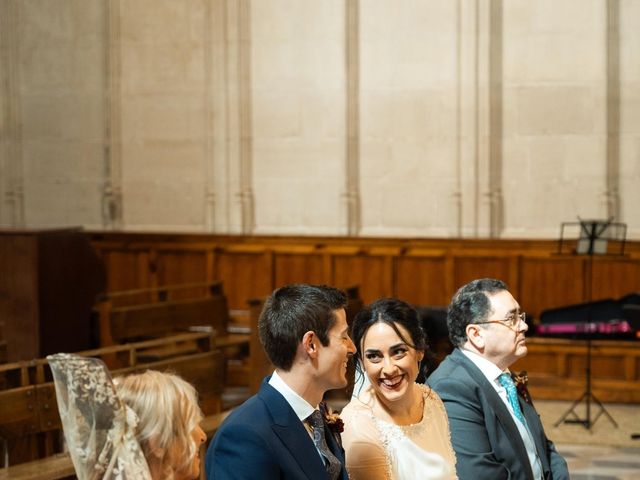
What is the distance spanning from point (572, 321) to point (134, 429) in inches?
282

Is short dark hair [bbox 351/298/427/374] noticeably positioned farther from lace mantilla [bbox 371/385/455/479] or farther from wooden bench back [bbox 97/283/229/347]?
wooden bench back [bbox 97/283/229/347]

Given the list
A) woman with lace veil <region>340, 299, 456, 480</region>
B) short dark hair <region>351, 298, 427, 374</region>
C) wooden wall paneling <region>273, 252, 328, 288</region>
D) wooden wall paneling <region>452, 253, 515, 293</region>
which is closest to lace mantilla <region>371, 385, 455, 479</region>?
woman with lace veil <region>340, 299, 456, 480</region>

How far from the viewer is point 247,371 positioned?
31.4 feet

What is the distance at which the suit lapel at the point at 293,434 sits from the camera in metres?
2.93

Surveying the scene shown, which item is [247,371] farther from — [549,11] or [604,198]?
[549,11]

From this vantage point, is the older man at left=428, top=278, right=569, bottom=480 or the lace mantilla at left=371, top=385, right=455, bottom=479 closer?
the lace mantilla at left=371, top=385, right=455, bottom=479

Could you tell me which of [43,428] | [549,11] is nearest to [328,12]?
[549,11]

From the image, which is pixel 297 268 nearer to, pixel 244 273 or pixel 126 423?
pixel 244 273

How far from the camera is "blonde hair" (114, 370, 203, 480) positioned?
2.49 meters

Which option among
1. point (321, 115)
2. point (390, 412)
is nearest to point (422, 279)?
point (321, 115)

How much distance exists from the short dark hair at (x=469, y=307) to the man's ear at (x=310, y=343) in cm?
130

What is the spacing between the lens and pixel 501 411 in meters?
4.09

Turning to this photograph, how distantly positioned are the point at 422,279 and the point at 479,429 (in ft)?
19.4

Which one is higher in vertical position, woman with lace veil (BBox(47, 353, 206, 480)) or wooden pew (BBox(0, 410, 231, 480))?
woman with lace veil (BBox(47, 353, 206, 480))
